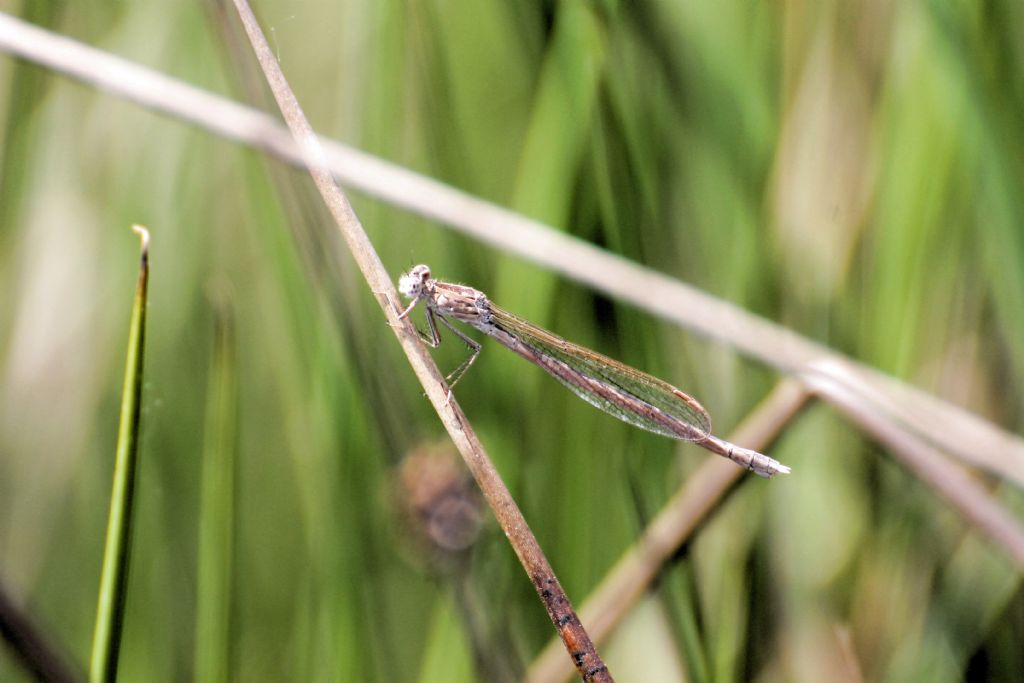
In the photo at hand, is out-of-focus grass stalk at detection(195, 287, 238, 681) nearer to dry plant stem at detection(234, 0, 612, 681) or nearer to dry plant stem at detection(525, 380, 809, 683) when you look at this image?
dry plant stem at detection(234, 0, 612, 681)

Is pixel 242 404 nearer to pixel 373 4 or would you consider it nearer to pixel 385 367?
pixel 385 367

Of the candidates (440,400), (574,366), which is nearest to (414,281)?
(574,366)

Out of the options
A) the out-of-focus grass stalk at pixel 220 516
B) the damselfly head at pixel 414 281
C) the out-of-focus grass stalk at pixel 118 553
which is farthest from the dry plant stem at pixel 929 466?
the out-of-focus grass stalk at pixel 118 553

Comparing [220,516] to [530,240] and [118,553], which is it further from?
[530,240]

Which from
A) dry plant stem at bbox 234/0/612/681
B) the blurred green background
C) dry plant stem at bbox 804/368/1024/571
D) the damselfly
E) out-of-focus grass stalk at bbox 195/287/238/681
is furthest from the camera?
the damselfly

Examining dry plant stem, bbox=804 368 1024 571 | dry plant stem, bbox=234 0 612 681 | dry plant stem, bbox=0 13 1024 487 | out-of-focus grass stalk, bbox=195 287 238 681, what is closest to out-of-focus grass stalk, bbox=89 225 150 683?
out-of-focus grass stalk, bbox=195 287 238 681

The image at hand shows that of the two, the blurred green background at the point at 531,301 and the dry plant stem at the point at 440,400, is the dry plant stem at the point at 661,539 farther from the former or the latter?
the dry plant stem at the point at 440,400

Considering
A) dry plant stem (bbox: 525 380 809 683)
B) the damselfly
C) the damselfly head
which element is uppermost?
the damselfly head

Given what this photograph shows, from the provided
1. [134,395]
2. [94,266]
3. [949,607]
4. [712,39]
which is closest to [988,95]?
[712,39]
